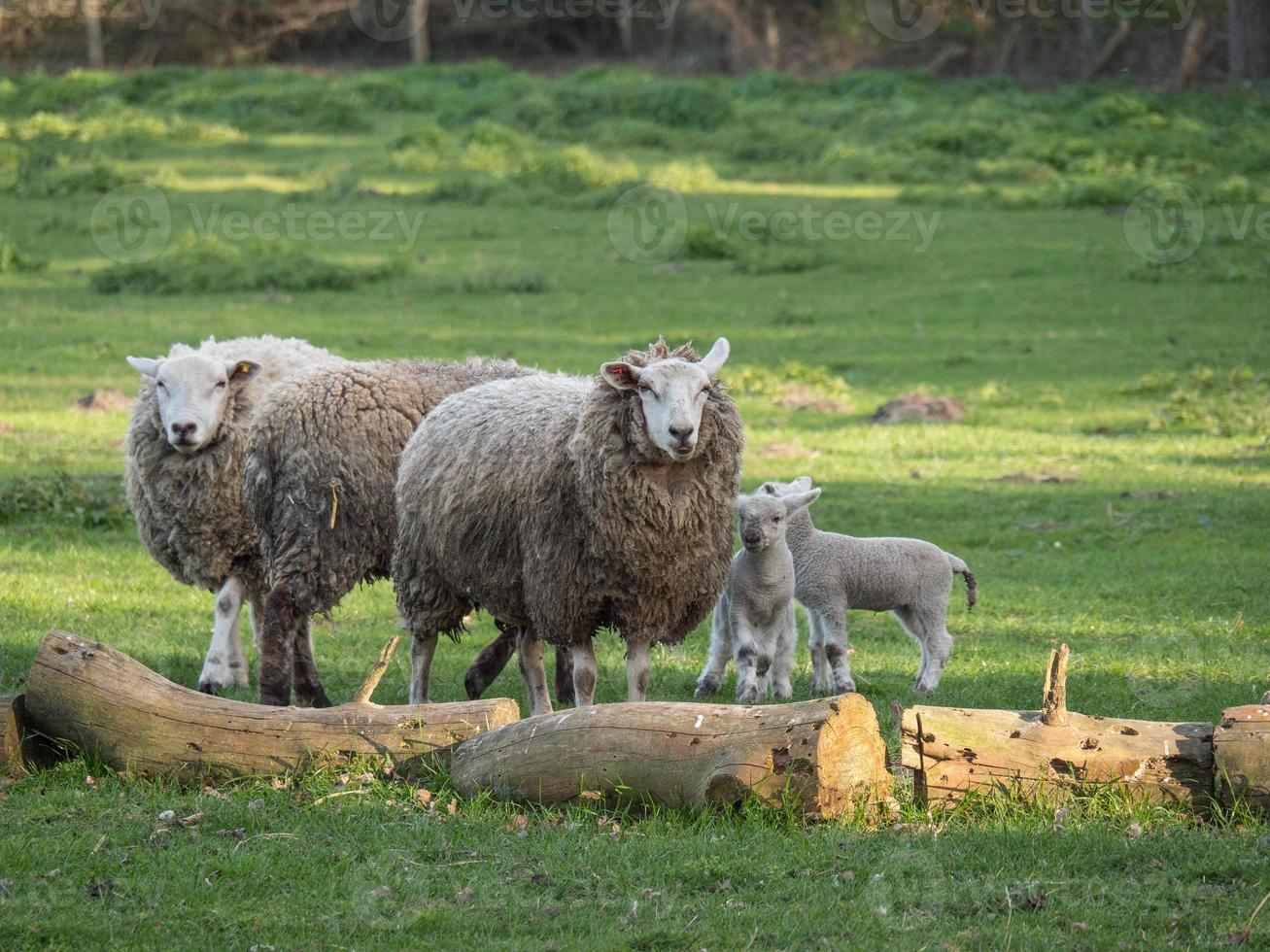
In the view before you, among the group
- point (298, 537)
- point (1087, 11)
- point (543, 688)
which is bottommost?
point (543, 688)

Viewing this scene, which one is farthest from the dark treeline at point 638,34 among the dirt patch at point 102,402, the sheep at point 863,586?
the sheep at point 863,586

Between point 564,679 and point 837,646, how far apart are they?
156 centimetres

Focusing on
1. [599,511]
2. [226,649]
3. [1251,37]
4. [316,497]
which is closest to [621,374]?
[599,511]

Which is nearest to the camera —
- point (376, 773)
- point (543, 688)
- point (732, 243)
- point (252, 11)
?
point (376, 773)

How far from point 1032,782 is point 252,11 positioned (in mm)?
39349

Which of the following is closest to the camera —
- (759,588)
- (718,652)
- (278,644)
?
(759,588)

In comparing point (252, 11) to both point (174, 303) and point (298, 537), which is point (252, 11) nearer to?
point (174, 303)

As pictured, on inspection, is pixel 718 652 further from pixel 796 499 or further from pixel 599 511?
pixel 599 511

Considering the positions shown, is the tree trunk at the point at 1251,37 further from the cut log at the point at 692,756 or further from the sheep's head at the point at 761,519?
the cut log at the point at 692,756

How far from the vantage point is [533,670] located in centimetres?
800

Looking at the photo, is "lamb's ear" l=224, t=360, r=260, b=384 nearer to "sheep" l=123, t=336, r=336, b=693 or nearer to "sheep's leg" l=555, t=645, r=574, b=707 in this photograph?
"sheep" l=123, t=336, r=336, b=693

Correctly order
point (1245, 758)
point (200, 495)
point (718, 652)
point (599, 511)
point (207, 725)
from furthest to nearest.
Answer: point (200, 495) → point (718, 652) → point (599, 511) → point (207, 725) → point (1245, 758)

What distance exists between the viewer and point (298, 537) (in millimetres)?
8469

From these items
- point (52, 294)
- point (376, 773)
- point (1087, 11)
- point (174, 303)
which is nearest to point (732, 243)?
point (174, 303)
